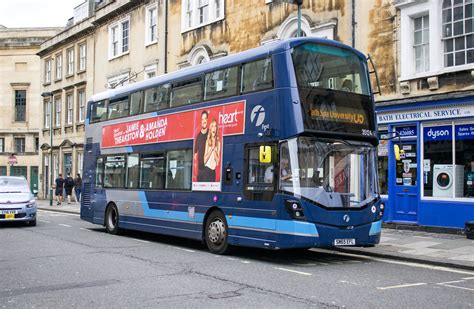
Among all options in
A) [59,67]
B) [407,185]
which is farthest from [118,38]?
[407,185]

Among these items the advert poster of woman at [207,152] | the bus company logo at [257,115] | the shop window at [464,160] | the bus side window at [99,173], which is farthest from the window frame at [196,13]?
the bus company logo at [257,115]

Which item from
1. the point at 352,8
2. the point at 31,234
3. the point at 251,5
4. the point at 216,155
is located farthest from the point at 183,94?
the point at 251,5

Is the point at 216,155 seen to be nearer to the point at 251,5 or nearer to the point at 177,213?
the point at 177,213

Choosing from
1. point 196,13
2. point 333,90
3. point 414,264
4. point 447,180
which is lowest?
point 414,264

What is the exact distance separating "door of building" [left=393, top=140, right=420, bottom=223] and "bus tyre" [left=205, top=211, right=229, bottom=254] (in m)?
6.96

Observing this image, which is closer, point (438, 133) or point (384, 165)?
point (438, 133)

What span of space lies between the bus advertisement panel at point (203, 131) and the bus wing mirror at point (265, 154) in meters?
1.15

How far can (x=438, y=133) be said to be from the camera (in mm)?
15617

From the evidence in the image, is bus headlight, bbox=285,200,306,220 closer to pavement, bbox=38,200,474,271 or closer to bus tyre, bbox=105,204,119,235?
pavement, bbox=38,200,474,271

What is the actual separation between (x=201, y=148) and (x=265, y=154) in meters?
2.66

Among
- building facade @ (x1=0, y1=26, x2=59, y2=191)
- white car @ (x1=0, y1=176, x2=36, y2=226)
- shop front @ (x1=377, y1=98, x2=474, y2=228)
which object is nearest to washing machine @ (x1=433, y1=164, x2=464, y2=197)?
shop front @ (x1=377, y1=98, x2=474, y2=228)

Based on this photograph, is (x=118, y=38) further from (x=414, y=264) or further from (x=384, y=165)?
(x=414, y=264)

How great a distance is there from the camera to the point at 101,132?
17266 millimetres

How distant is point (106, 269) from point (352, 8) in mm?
12256
